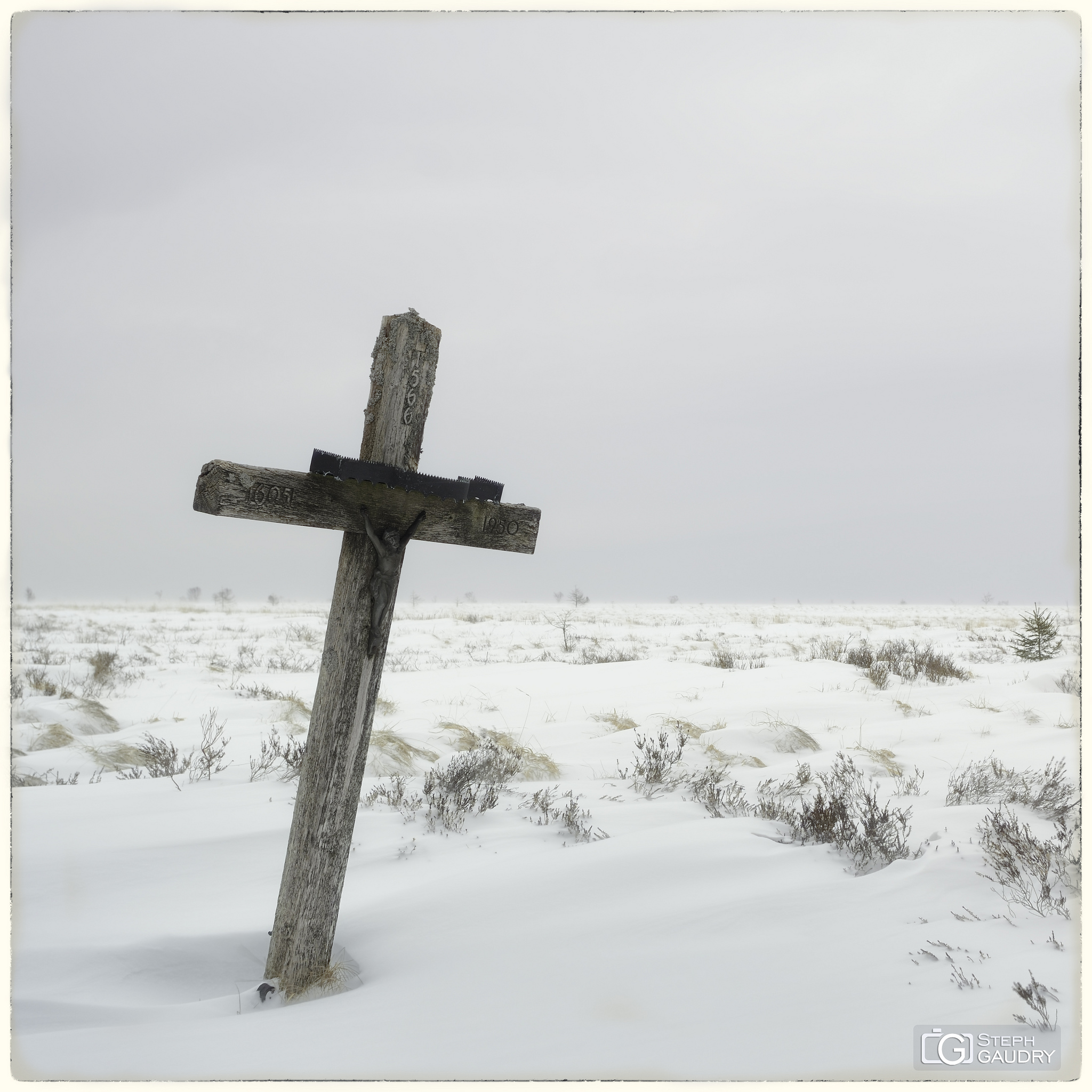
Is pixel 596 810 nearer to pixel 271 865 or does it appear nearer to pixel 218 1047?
pixel 271 865

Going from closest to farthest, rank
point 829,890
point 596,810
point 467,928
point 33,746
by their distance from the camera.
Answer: point 467,928 → point 829,890 → point 596,810 → point 33,746

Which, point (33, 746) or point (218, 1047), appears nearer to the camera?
point (218, 1047)

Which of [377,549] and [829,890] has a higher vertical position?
[377,549]

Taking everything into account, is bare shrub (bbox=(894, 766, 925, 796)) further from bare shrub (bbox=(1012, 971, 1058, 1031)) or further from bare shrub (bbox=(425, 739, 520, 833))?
bare shrub (bbox=(1012, 971, 1058, 1031))

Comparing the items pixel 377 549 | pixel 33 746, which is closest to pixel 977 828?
pixel 377 549

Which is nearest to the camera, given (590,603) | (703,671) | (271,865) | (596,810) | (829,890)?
(829,890)

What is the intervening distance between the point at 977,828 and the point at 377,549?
411 centimetres

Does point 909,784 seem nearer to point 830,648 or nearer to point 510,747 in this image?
point 510,747

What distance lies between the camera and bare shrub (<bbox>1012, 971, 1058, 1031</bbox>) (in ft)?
8.43

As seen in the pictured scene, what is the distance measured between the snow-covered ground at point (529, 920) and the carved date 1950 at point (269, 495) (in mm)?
1881

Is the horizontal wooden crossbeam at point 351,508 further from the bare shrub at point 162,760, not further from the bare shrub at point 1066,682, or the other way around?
the bare shrub at point 1066,682

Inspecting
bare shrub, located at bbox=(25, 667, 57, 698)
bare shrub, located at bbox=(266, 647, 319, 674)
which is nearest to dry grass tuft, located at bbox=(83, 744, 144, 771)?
bare shrub, located at bbox=(25, 667, 57, 698)

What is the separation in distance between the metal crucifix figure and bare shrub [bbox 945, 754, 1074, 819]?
446cm

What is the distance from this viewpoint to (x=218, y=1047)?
8.29 ft
